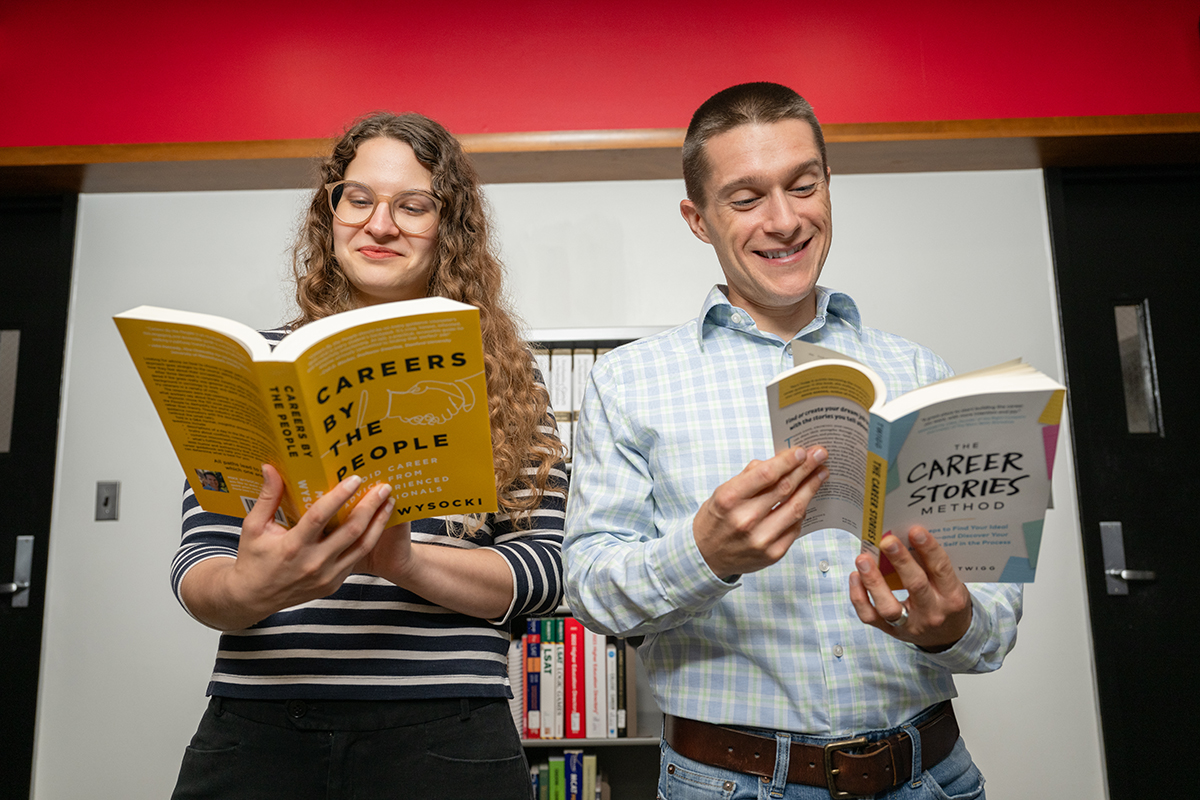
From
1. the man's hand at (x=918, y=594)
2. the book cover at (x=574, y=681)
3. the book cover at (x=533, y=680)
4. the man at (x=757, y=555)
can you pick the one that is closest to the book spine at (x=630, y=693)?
the book cover at (x=574, y=681)

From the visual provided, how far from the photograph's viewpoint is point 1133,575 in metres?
2.38

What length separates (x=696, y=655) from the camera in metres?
0.99

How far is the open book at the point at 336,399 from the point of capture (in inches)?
26.9

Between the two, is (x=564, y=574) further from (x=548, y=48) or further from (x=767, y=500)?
(x=548, y=48)

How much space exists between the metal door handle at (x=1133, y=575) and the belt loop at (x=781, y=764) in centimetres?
202

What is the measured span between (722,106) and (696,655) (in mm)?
796

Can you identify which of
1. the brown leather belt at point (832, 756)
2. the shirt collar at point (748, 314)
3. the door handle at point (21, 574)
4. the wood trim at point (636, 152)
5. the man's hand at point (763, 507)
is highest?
the wood trim at point (636, 152)

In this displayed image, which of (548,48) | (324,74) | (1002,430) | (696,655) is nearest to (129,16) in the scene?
(324,74)

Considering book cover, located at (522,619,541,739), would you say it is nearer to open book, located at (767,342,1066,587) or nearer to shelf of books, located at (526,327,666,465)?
shelf of books, located at (526,327,666,465)

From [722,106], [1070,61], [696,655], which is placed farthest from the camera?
[1070,61]

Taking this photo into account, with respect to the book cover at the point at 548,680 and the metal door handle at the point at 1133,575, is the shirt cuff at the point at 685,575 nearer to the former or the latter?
the book cover at the point at 548,680

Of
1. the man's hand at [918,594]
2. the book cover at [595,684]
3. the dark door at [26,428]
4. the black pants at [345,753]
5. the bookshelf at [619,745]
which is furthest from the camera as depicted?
the dark door at [26,428]

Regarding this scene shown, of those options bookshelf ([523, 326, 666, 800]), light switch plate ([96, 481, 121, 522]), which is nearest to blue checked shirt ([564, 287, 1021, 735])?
bookshelf ([523, 326, 666, 800])

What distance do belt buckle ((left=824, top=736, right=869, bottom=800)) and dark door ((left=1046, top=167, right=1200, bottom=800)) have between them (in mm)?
1929
